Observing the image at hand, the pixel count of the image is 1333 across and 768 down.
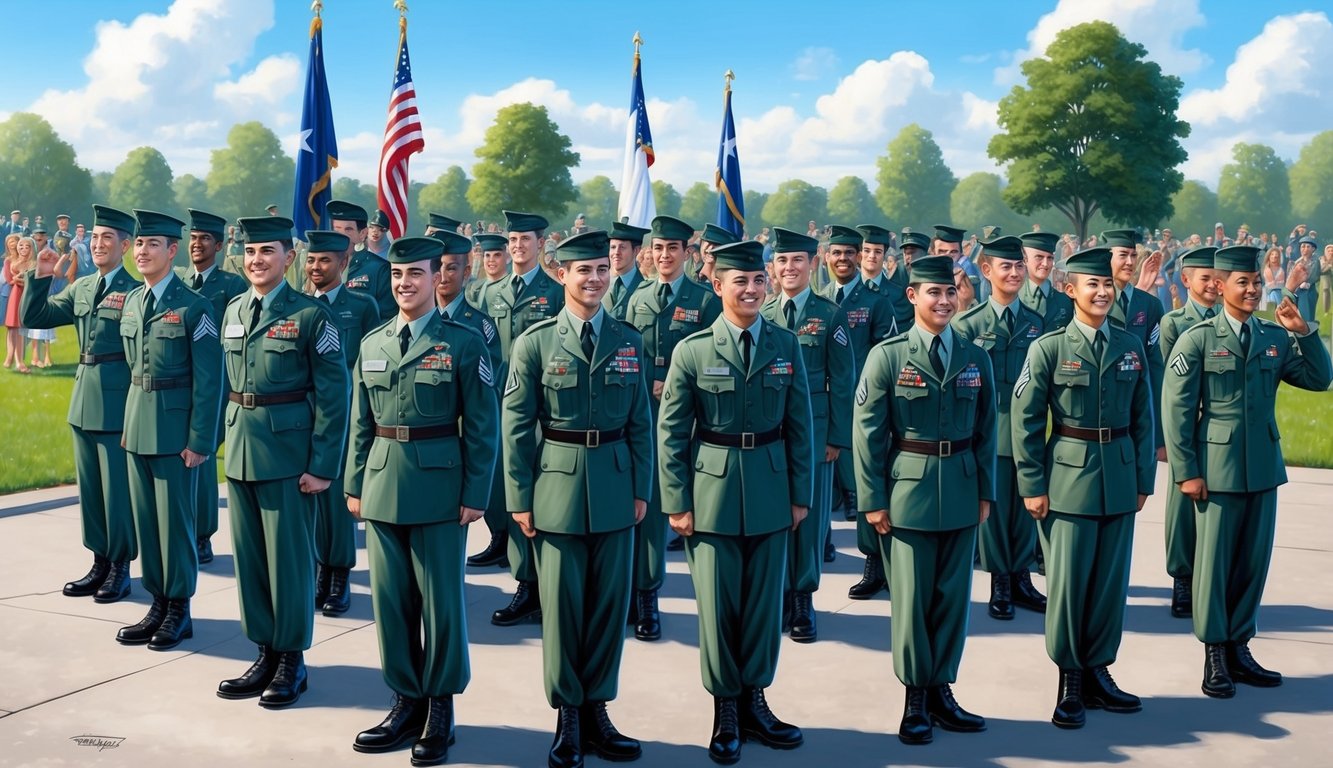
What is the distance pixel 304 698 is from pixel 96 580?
8.62 feet

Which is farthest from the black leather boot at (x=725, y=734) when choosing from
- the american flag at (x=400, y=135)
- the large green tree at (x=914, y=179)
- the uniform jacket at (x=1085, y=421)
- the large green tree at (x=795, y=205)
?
the large green tree at (x=795, y=205)

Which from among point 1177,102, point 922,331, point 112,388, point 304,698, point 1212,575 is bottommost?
point 304,698

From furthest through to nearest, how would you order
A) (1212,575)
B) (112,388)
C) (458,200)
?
(458,200) < (112,388) < (1212,575)

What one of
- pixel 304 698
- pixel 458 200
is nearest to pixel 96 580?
pixel 304 698

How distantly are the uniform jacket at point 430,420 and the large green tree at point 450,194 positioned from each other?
110726mm

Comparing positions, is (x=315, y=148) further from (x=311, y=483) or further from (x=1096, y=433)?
(x=1096, y=433)

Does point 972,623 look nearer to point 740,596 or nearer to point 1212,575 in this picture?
point 1212,575

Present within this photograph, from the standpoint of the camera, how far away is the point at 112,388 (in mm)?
7625

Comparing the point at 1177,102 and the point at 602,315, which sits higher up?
the point at 1177,102

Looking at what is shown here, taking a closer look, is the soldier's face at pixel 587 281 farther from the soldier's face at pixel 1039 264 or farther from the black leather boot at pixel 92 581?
the black leather boot at pixel 92 581

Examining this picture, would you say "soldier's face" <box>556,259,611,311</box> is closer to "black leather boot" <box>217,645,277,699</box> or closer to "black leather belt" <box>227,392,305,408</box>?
"black leather belt" <box>227,392,305,408</box>

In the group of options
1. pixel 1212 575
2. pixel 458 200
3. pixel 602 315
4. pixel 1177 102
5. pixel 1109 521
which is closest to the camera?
pixel 602 315
